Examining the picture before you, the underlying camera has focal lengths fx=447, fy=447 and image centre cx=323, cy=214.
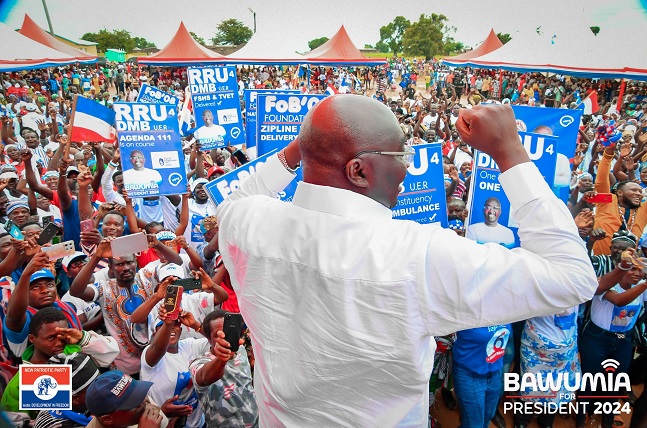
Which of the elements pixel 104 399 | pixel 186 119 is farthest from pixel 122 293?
pixel 186 119

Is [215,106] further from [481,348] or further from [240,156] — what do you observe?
[481,348]

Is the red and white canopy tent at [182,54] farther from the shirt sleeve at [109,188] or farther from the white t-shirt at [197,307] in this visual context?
the white t-shirt at [197,307]

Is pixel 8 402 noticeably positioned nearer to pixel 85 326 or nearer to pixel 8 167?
pixel 85 326

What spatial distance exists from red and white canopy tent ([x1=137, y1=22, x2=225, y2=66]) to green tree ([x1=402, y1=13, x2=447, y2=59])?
38827 mm

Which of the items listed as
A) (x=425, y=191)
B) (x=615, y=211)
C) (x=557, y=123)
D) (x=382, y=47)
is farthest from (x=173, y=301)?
(x=382, y=47)

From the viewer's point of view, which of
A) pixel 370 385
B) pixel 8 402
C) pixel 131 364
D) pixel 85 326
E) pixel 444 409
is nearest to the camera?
pixel 370 385

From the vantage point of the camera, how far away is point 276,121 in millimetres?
4434

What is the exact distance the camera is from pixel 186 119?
9945mm

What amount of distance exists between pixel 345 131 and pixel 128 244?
2.63 m

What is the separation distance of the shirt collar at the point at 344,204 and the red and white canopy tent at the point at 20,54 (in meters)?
17.1

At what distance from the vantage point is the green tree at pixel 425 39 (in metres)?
54.0

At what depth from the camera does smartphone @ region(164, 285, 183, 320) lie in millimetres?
2623

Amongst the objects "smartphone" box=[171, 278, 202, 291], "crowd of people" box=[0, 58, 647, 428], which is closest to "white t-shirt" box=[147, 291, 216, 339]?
"crowd of people" box=[0, 58, 647, 428]

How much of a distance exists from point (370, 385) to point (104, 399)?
5.49ft
